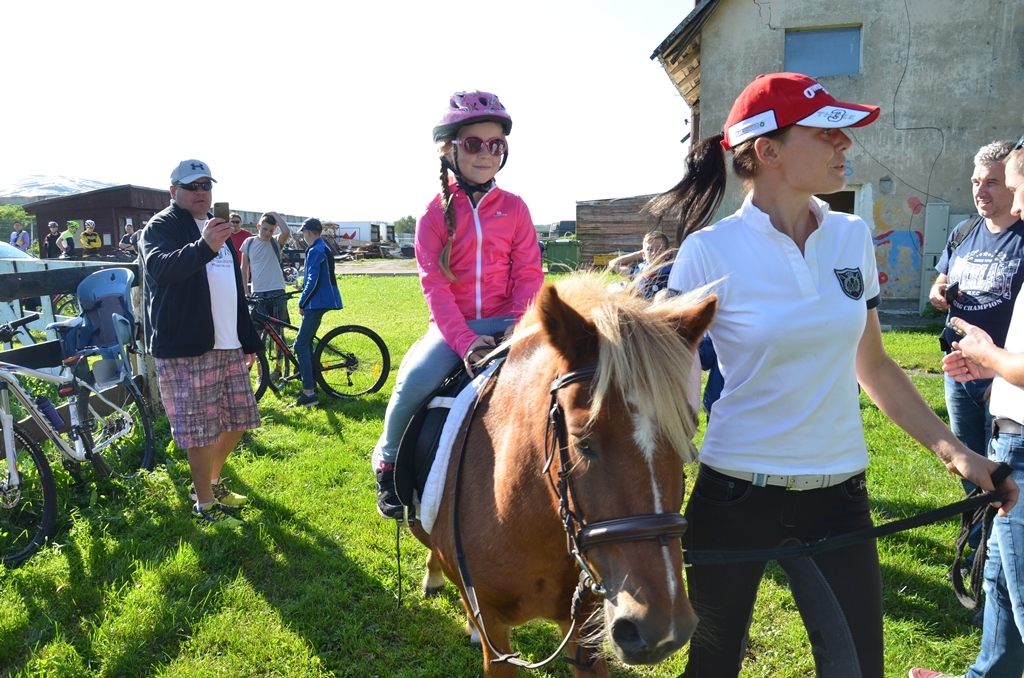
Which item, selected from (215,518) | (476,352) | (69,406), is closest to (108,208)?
(69,406)

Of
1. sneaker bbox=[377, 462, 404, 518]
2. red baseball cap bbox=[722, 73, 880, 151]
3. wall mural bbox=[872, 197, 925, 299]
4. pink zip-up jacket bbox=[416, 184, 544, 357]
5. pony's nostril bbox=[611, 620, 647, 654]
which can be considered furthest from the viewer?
wall mural bbox=[872, 197, 925, 299]

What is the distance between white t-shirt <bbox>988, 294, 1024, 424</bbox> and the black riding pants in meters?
0.66

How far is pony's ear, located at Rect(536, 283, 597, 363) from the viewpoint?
1751 millimetres

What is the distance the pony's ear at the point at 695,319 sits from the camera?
70.7 inches

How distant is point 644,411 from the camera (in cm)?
165

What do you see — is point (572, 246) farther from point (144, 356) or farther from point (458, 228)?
point (458, 228)

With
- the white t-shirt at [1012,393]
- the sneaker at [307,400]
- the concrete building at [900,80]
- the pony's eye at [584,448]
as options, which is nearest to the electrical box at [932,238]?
the concrete building at [900,80]

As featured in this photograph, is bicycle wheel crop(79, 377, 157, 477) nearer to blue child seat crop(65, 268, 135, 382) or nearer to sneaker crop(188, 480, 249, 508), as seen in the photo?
blue child seat crop(65, 268, 135, 382)

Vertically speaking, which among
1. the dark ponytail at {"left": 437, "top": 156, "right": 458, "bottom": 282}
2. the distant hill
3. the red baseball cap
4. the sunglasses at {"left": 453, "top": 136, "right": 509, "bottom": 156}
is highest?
the distant hill

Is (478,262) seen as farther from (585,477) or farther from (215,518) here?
(215,518)

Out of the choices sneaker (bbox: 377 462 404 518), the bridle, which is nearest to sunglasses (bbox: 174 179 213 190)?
sneaker (bbox: 377 462 404 518)

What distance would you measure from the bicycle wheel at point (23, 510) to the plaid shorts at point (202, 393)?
2.57 ft

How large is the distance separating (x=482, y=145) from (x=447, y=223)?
382mm

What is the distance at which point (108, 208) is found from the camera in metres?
29.9
